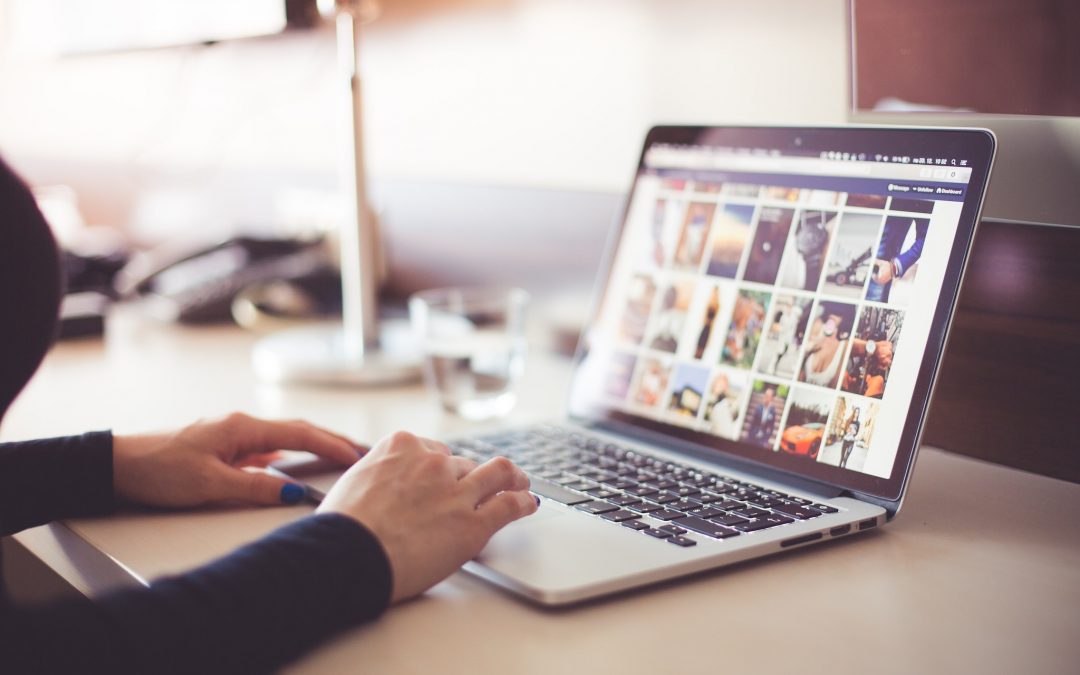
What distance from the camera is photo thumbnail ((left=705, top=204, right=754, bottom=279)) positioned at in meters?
0.89

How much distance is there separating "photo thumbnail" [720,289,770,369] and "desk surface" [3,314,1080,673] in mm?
175

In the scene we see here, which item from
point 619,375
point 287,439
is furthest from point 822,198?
point 287,439

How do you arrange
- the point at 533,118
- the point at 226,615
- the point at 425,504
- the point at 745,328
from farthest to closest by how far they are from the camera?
1. the point at 533,118
2. the point at 745,328
3. the point at 425,504
4. the point at 226,615

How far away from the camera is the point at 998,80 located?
843mm

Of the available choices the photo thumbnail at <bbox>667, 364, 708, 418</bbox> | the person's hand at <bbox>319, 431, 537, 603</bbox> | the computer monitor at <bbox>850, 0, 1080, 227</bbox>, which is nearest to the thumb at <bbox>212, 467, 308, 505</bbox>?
the person's hand at <bbox>319, 431, 537, 603</bbox>

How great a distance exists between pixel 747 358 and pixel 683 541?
0.80 feet

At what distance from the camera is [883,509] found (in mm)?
717

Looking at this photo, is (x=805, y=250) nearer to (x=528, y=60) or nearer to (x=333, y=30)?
(x=528, y=60)

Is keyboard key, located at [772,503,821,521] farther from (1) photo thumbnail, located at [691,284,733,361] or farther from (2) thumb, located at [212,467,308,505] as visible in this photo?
(2) thumb, located at [212,467,308,505]

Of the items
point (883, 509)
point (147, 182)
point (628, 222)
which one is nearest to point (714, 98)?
point (628, 222)

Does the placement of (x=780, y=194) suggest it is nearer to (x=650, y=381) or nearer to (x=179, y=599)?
(x=650, y=381)

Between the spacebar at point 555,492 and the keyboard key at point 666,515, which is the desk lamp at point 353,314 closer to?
the spacebar at point 555,492

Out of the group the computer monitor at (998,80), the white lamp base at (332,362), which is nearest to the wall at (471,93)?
the computer monitor at (998,80)

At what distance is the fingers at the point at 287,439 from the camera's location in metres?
0.83
